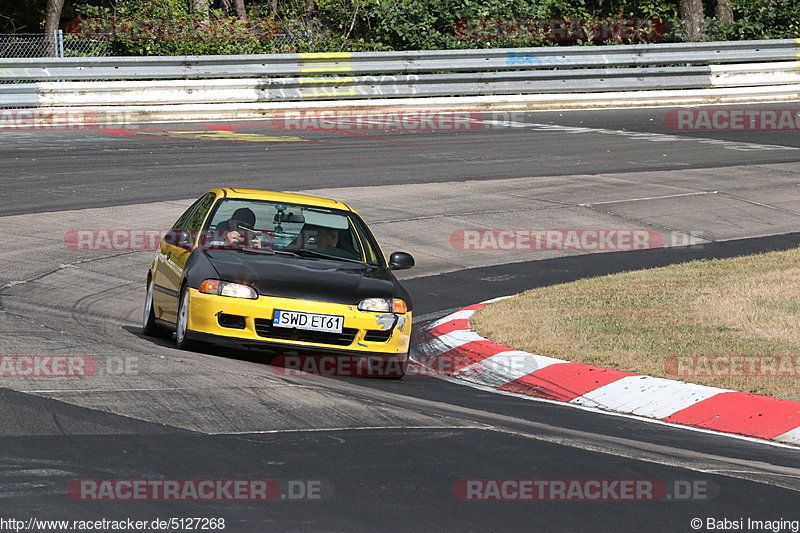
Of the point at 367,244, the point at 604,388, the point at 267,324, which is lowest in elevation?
the point at 604,388

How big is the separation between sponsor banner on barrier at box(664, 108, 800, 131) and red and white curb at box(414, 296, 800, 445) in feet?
54.0

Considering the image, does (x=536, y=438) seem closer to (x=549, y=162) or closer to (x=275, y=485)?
(x=275, y=485)

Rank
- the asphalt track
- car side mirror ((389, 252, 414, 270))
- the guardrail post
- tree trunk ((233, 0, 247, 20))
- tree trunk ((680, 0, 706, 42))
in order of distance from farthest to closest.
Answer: tree trunk ((680, 0, 706, 42))
tree trunk ((233, 0, 247, 20))
the guardrail post
car side mirror ((389, 252, 414, 270))
the asphalt track

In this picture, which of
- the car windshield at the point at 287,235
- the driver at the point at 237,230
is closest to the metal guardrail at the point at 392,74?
the car windshield at the point at 287,235

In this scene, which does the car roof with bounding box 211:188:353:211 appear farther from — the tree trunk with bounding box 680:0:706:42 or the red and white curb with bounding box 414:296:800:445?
the tree trunk with bounding box 680:0:706:42

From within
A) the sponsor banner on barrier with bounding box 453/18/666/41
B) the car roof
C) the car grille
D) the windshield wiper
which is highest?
the sponsor banner on barrier with bounding box 453/18/666/41

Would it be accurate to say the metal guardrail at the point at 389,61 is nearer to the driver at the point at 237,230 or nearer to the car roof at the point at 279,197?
the car roof at the point at 279,197

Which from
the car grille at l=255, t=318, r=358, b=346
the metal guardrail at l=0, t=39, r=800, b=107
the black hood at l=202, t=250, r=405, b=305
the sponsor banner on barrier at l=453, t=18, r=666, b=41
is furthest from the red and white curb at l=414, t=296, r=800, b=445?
the sponsor banner on barrier at l=453, t=18, r=666, b=41

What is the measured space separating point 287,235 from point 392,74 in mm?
17358

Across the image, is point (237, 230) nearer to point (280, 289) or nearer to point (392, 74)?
point (280, 289)

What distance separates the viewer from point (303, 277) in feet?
30.1

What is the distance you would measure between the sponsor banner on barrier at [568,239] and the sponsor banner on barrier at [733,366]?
630 centimetres

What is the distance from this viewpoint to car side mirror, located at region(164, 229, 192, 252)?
10062mm

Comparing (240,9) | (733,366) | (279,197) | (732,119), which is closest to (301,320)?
(279,197)
